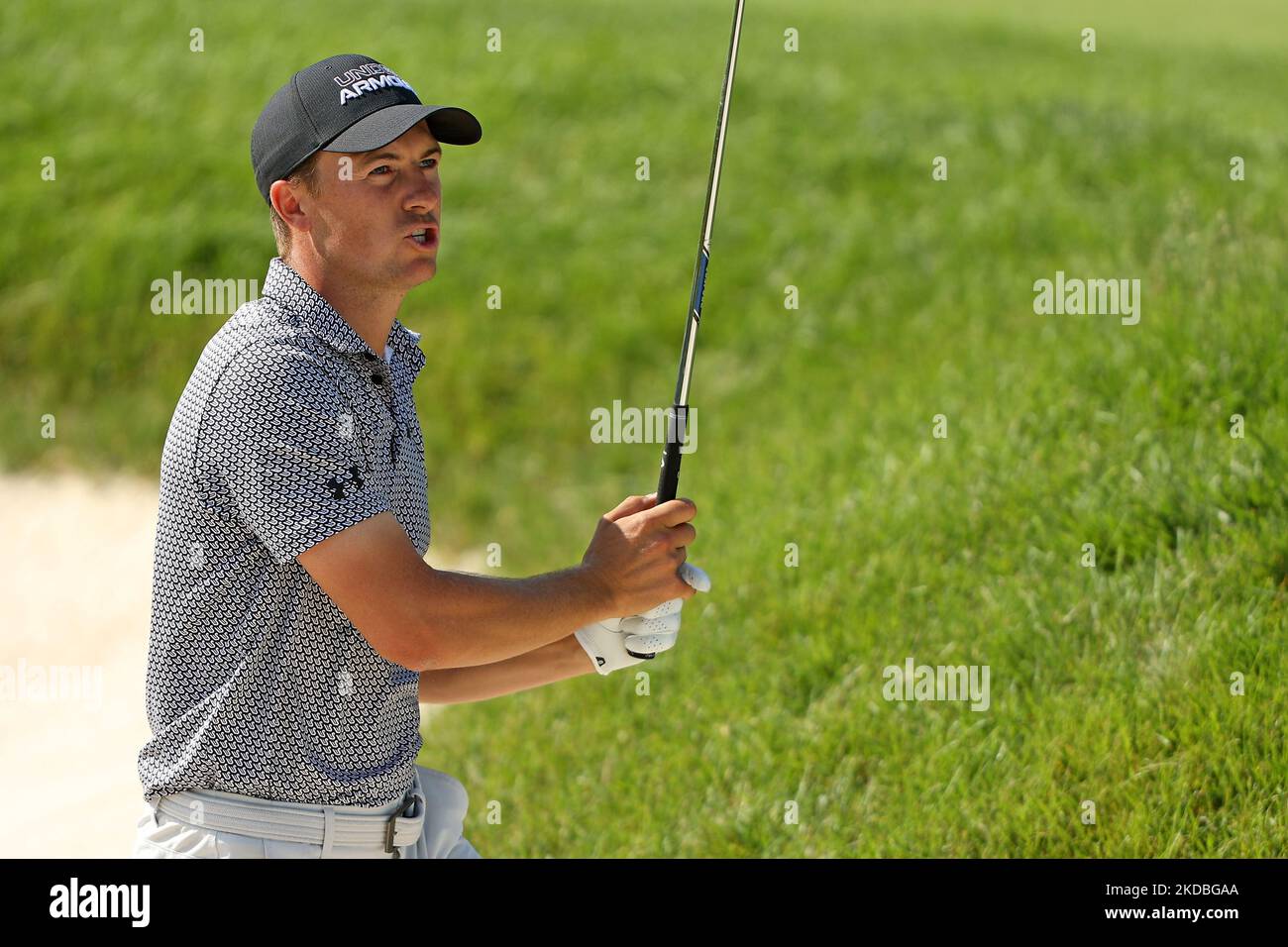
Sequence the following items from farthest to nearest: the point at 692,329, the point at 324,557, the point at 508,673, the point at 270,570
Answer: the point at 508,673 → the point at 692,329 → the point at 270,570 → the point at 324,557

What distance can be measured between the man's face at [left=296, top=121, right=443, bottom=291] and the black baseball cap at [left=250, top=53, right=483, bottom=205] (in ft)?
0.14

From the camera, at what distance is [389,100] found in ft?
11.0

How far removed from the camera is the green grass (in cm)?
525

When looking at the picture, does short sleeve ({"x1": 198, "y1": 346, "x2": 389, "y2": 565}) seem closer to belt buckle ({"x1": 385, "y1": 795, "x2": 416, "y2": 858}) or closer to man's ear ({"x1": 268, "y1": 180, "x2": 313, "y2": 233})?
man's ear ({"x1": 268, "y1": 180, "x2": 313, "y2": 233})

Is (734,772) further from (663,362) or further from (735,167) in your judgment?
(735,167)

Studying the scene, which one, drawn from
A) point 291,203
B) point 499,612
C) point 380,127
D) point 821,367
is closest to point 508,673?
point 499,612

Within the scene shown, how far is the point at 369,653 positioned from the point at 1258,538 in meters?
3.34

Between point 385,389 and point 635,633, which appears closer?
point 385,389

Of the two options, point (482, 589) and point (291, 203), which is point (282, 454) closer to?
point (482, 589)

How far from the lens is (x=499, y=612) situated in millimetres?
3123

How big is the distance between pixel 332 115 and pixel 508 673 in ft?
4.51

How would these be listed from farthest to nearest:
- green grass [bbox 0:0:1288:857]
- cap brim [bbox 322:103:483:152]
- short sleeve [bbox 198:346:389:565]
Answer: green grass [bbox 0:0:1288:857]
cap brim [bbox 322:103:483:152]
short sleeve [bbox 198:346:389:565]

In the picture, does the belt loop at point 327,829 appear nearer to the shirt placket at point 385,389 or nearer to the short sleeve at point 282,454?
the short sleeve at point 282,454

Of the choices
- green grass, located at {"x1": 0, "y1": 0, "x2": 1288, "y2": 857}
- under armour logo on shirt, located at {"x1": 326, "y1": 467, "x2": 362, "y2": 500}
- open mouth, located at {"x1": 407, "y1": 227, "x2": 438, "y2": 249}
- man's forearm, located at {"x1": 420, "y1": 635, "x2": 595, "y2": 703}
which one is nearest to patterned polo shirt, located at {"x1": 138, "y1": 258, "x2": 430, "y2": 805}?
under armour logo on shirt, located at {"x1": 326, "y1": 467, "x2": 362, "y2": 500}
